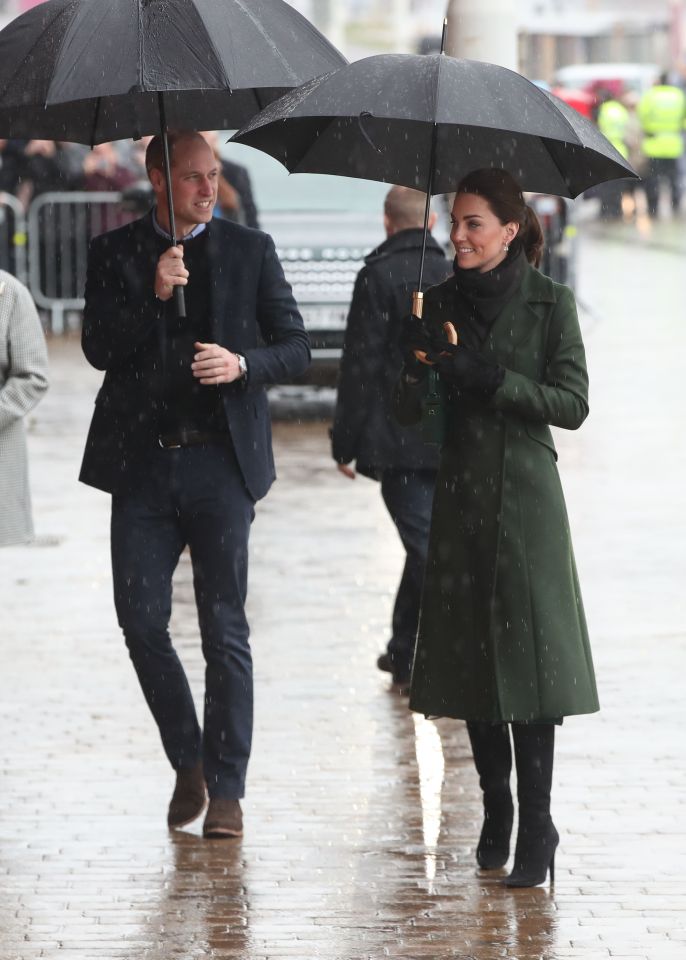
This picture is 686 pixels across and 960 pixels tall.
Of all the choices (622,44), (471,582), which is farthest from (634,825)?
(622,44)

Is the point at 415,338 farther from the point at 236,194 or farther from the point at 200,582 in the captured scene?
the point at 236,194

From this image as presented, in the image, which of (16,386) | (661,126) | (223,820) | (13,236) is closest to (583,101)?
(661,126)

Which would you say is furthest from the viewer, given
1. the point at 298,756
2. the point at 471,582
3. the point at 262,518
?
the point at 262,518

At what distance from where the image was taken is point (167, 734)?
5.93 metres

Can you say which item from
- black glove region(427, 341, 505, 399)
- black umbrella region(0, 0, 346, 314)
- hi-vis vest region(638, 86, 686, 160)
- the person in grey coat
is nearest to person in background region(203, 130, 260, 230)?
the person in grey coat

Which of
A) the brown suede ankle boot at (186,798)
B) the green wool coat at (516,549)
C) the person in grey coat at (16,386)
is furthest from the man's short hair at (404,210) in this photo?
the brown suede ankle boot at (186,798)

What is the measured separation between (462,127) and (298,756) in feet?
7.07

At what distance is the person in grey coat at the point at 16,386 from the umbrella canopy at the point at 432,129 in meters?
1.26

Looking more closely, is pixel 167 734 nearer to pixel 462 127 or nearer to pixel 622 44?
pixel 462 127

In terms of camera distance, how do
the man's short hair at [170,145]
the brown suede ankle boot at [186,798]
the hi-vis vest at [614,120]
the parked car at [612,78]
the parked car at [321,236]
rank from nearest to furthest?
the man's short hair at [170,145], the brown suede ankle boot at [186,798], the parked car at [321,236], the hi-vis vest at [614,120], the parked car at [612,78]

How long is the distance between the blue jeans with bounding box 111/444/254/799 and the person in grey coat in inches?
39.7

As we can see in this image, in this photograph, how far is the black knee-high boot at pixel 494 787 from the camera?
18.0ft

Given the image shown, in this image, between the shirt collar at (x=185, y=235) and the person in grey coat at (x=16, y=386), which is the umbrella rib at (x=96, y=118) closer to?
the shirt collar at (x=185, y=235)

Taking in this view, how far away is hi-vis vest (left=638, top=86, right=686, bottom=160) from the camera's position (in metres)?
34.2
